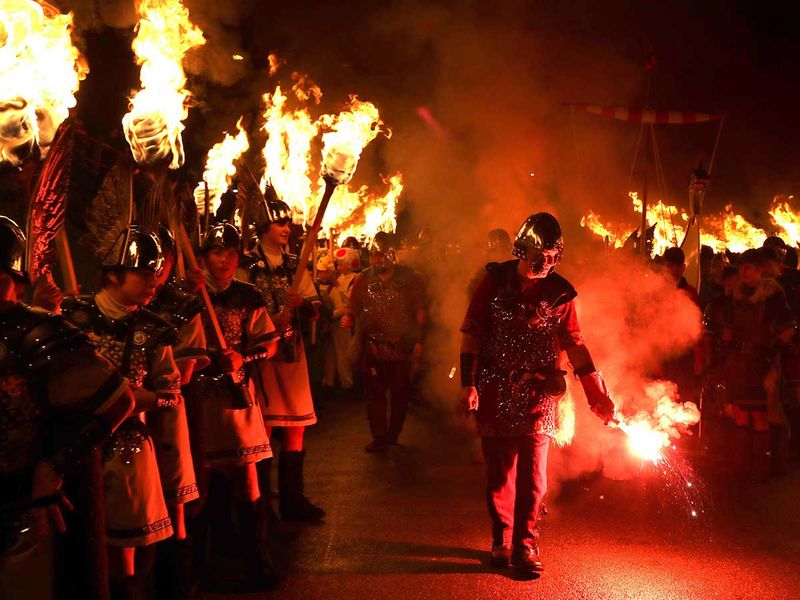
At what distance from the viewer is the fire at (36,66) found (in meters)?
4.23

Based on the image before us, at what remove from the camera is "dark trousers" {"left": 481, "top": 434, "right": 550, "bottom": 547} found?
5.07m

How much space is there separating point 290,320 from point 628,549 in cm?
290

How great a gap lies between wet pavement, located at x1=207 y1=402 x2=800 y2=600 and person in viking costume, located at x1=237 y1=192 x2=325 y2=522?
37cm

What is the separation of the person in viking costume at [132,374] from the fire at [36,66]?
0.89 metres

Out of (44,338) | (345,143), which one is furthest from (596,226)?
(44,338)

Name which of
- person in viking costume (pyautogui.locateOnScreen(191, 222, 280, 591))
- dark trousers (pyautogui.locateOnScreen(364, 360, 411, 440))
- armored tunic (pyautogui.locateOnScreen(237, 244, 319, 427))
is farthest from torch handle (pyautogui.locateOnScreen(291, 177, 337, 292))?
dark trousers (pyautogui.locateOnScreen(364, 360, 411, 440))

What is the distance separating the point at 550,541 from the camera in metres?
5.55

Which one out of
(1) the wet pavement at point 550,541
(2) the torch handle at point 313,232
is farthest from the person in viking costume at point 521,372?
(2) the torch handle at point 313,232

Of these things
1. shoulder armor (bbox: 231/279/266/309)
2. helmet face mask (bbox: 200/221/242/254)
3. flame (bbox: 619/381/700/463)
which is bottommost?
flame (bbox: 619/381/700/463)

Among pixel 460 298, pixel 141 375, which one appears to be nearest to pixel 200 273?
pixel 141 375

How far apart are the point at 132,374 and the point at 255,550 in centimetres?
156

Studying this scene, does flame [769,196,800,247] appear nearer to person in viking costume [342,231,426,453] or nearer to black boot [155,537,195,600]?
person in viking costume [342,231,426,453]

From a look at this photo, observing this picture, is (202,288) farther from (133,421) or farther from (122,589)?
(122,589)

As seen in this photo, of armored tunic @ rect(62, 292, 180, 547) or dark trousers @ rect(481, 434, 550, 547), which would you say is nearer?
armored tunic @ rect(62, 292, 180, 547)
